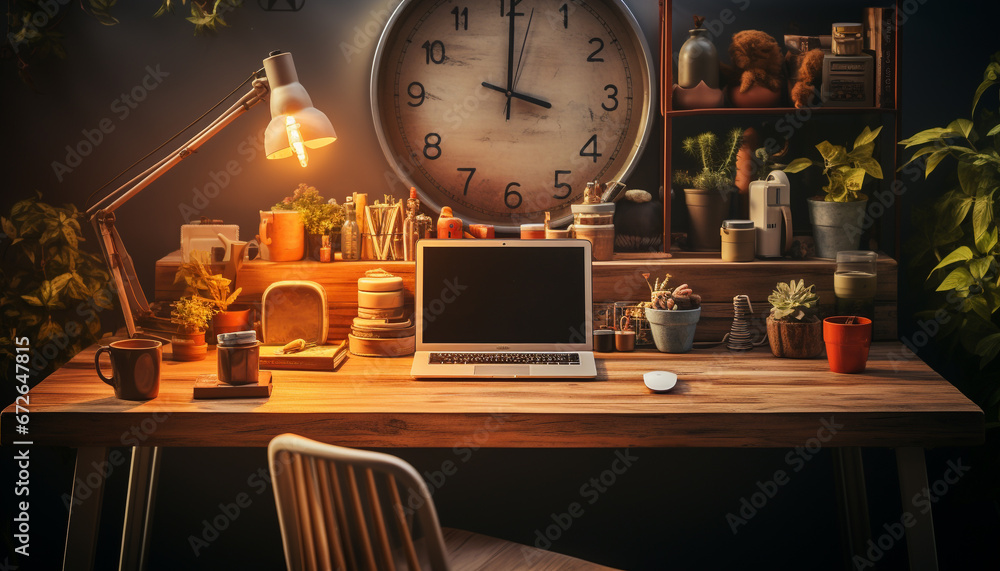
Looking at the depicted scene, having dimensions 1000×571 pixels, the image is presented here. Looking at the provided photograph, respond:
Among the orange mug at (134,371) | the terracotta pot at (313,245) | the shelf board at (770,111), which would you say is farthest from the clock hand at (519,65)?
the orange mug at (134,371)

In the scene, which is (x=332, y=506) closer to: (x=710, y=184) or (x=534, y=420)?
(x=534, y=420)

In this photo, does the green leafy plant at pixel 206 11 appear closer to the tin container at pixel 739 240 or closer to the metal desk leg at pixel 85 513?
the metal desk leg at pixel 85 513

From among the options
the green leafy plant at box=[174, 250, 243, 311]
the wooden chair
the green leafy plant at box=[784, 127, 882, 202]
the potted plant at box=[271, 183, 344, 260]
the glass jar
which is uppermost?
the glass jar

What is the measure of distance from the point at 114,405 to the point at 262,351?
455mm

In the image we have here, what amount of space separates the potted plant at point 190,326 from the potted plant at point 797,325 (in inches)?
62.5

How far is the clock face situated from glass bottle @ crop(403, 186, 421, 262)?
0.13 meters

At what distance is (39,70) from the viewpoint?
8.53 ft

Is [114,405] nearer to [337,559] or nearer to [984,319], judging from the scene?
[337,559]

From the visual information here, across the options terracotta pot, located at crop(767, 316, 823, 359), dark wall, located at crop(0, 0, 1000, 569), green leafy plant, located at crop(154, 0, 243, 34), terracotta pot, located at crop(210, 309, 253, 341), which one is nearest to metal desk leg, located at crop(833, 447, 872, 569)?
dark wall, located at crop(0, 0, 1000, 569)

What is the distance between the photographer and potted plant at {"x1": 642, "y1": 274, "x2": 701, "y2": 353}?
2.37 metres

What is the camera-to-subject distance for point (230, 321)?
2.37 metres

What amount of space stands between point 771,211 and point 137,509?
6.65 ft

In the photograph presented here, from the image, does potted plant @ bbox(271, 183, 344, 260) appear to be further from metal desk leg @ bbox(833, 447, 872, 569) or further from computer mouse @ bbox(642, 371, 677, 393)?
metal desk leg @ bbox(833, 447, 872, 569)

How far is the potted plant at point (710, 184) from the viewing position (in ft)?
8.27
